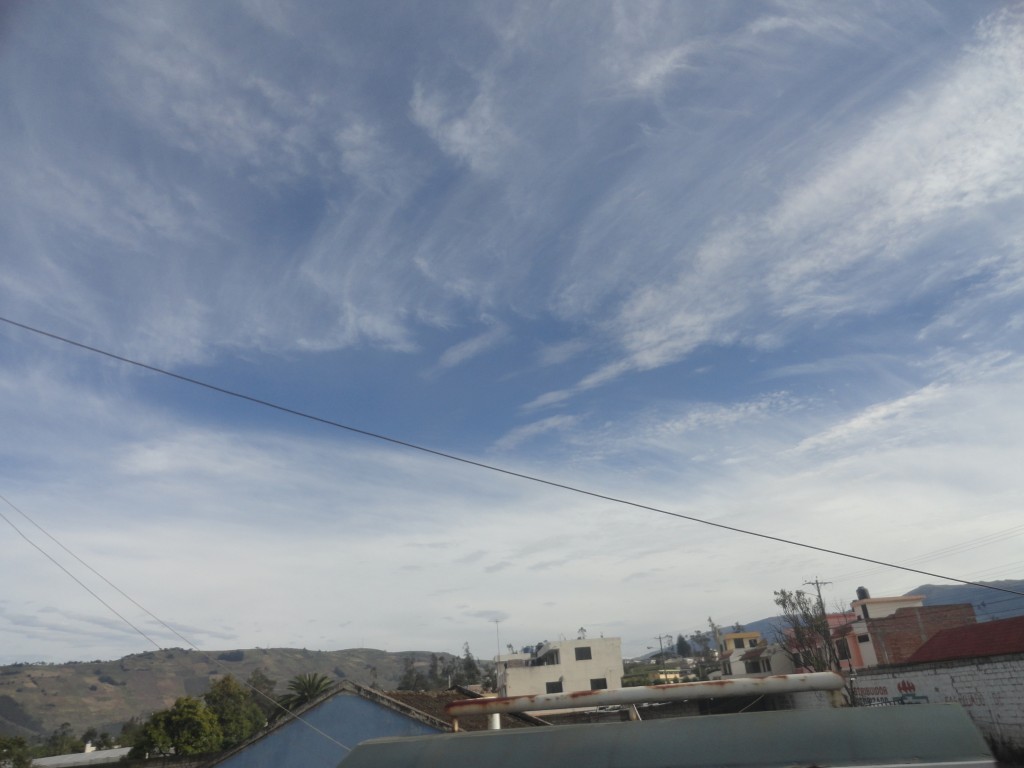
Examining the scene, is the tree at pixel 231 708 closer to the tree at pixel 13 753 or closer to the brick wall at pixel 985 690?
the tree at pixel 13 753

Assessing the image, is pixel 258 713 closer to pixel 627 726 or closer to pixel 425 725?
pixel 425 725

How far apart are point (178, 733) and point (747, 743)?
48.8 meters

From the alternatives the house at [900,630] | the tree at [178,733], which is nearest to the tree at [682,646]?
the house at [900,630]

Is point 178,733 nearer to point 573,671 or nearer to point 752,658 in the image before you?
point 573,671

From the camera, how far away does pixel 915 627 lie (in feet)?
144

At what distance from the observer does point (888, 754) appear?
19.0ft

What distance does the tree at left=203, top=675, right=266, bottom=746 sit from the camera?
61.4 metres

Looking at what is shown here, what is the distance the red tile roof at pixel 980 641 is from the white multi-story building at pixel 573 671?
1403 inches

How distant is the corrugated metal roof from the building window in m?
50.6

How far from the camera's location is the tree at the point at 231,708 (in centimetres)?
6138

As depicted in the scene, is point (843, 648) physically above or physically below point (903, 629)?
below

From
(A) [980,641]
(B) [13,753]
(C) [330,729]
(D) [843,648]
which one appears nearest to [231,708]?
(B) [13,753]

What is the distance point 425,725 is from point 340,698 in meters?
2.86

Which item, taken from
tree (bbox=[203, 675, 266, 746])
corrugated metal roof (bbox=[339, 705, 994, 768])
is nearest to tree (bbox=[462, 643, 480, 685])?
tree (bbox=[203, 675, 266, 746])
